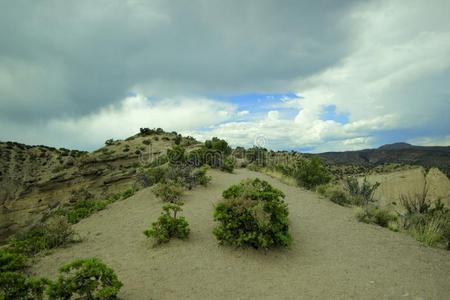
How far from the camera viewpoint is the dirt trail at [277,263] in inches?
251

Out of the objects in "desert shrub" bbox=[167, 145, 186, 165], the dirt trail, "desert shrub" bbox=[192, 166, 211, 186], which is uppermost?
"desert shrub" bbox=[167, 145, 186, 165]

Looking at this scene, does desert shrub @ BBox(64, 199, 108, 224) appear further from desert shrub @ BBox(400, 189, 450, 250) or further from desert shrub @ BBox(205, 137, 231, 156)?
desert shrub @ BBox(205, 137, 231, 156)

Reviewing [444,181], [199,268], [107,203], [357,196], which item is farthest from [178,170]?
[444,181]

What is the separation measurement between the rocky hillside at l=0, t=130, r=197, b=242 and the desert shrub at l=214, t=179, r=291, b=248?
20652 millimetres

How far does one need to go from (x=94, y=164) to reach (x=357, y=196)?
2924 cm

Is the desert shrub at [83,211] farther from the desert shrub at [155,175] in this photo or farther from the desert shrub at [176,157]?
the desert shrub at [176,157]

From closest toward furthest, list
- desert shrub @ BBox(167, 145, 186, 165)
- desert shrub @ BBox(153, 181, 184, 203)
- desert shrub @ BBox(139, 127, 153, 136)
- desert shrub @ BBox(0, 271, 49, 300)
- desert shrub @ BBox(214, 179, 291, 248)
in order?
1. desert shrub @ BBox(0, 271, 49, 300)
2. desert shrub @ BBox(214, 179, 291, 248)
3. desert shrub @ BBox(153, 181, 184, 203)
4. desert shrub @ BBox(167, 145, 186, 165)
5. desert shrub @ BBox(139, 127, 153, 136)

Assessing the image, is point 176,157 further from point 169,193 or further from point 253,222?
point 253,222

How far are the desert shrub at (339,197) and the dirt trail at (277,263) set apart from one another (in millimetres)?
3342

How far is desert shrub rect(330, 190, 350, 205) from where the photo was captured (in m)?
14.9

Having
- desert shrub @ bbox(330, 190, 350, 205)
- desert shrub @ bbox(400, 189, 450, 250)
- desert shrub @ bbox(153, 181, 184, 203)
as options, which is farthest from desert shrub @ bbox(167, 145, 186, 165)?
desert shrub @ bbox(400, 189, 450, 250)

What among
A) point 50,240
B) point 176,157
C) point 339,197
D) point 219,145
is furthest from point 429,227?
point 219,145

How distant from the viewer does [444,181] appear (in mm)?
24844

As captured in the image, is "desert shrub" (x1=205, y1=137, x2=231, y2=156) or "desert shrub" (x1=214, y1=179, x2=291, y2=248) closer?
"desert shrub" (x1=214, y1=179, x2=291, y2=248)
